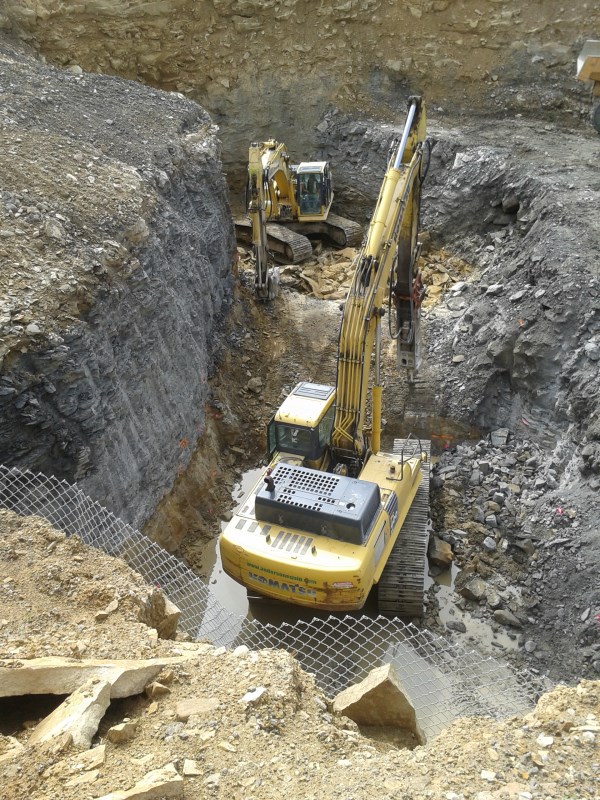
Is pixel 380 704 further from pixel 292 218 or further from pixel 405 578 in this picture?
pixel 292 218

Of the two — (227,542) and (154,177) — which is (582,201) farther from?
(227,542)

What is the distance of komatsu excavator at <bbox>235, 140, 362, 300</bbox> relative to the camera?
15.1m

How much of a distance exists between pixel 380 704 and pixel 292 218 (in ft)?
44.2

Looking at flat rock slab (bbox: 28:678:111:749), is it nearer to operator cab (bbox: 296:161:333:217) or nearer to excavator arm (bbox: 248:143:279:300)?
excavator arm (bbox: 248:143:279:300)

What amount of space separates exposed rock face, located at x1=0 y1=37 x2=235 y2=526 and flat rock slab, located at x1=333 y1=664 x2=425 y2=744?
4.42m

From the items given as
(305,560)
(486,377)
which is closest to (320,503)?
(305,560)

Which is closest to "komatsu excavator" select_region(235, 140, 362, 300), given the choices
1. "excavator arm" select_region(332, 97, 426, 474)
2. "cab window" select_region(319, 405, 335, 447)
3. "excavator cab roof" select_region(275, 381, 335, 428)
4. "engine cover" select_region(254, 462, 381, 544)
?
"excavator arm" select_region(332, 97, 426, 474)

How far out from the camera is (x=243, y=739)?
458 centimetres

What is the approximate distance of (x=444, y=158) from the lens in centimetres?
1703

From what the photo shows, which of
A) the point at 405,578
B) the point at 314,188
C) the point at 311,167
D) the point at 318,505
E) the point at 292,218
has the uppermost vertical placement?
the point at 311,167

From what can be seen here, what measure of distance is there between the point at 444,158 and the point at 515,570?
1061 centimetres

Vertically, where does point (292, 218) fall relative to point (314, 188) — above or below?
below

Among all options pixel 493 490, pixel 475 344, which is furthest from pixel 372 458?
pixel 475 344

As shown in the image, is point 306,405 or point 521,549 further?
point 521,549
